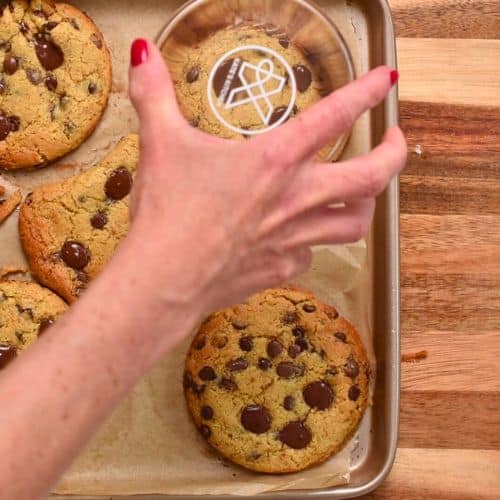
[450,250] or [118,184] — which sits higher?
[118,184]

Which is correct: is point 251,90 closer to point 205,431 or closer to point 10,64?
point 10,64

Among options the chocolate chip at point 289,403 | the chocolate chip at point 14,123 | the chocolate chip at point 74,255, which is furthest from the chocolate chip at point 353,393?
the chocolate chip at point 14,123

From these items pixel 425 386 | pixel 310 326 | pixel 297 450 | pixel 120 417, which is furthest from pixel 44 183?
pixel 425 386

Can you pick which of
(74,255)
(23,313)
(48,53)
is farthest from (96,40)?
(23,313)

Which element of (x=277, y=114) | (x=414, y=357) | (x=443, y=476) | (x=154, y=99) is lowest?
(x=443, y=476)

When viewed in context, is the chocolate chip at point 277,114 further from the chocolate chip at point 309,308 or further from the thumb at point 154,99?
the thumb at point 154,99

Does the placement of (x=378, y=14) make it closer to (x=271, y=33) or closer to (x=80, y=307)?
(x=271, y=33)
